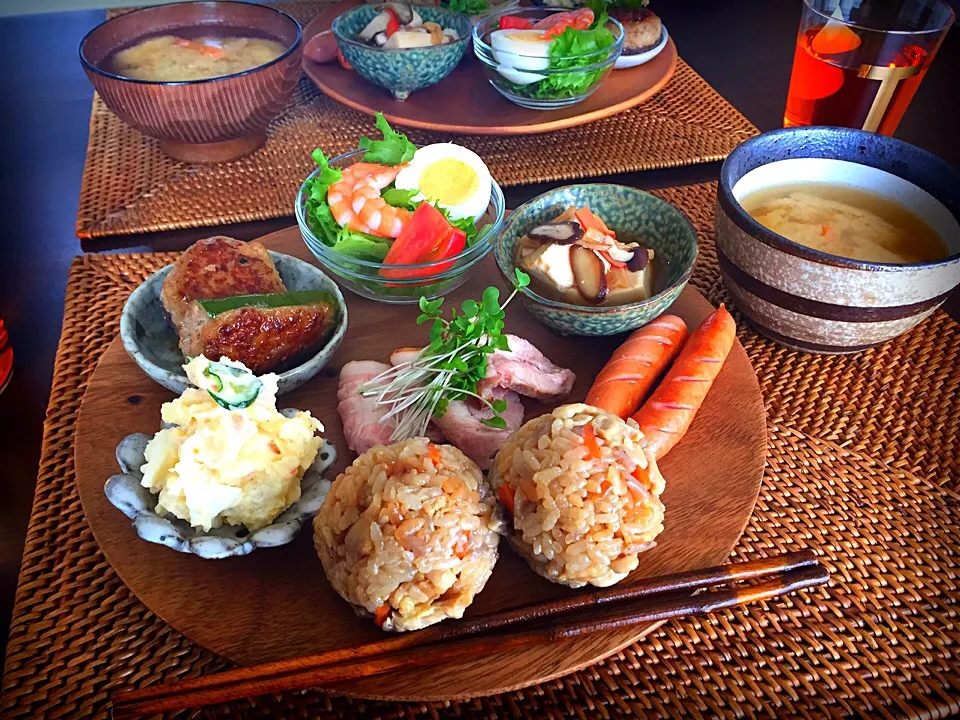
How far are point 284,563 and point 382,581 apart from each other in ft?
1.04

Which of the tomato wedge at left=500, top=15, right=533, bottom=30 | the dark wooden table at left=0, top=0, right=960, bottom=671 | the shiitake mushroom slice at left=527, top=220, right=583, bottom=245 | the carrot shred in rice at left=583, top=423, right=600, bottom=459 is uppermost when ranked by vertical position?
the tomato wedge at left=500, top=15, right=533, bottom=30

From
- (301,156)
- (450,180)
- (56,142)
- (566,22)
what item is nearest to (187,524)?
(450,180)

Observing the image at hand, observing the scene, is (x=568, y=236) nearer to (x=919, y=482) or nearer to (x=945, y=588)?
(x=919, y=482)

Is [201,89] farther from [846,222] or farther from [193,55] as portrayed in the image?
[846,222]

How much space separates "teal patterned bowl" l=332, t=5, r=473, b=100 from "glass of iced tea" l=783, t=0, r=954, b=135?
1.34 meters

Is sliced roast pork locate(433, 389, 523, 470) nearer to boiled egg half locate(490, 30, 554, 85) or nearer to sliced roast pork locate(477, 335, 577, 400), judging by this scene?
sliced roast pork locate(477, 335, 577, 400)

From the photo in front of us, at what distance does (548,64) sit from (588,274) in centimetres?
122

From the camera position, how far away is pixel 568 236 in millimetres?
1964

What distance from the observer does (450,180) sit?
224 centimetres

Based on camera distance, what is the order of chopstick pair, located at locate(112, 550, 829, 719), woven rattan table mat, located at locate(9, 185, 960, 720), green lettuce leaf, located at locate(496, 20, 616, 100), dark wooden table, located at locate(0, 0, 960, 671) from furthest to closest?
1. green lettuce leaf, located at locate(496, 20, 616, 100)
2. dark wooden table, located at locate(0, 0, 960, 671)
3. woven rattan table mat, located at locate(9, 185, 960, 720)
4. chopstick pair, located at locate(112, 550, 829, 719)

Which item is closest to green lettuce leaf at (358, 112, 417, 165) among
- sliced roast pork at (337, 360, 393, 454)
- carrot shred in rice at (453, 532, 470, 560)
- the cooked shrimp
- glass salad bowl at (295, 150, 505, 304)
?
the cooked shrimp

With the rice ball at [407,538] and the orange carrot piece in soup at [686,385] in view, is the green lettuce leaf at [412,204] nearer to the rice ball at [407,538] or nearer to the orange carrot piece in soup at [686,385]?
the orange carrot piece in soup at [686,385]

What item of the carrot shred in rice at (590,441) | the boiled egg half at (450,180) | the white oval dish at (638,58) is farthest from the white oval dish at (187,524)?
the white oval dish at (638,58)

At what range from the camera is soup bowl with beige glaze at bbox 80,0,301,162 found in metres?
2.38
